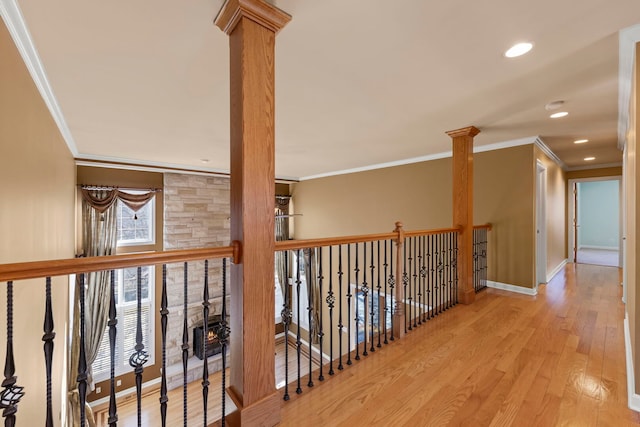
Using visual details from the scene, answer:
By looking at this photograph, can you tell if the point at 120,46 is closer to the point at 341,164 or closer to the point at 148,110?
the point at 148,110

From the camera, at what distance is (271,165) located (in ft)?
5.01

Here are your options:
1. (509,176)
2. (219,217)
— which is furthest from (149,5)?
(219,217)

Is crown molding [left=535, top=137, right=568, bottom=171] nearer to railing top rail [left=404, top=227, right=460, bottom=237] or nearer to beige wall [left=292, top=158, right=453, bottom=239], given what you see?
beige wall [left=292, top=158, right=453, bottom=239]

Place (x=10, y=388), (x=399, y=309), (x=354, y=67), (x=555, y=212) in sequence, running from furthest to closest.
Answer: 1. (x=555, y=212)
2. (x=399, y=309)
3. (x=354, y=67)
4. (x=10, y=388)

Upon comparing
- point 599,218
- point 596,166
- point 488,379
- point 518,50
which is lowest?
point 488,379

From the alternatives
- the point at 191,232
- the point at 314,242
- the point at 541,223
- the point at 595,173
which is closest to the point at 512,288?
the point at 541,223

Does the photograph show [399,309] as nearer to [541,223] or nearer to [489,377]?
[489,377]

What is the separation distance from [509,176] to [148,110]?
4.84 m

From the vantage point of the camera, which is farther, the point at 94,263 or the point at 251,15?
the point at 251,15

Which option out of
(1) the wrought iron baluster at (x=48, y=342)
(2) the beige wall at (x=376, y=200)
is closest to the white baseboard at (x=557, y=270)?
(2) the beige wall at (x=376, y=200)

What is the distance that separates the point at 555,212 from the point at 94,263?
22.8ft

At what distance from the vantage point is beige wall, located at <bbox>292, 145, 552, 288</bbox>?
13.1 feet

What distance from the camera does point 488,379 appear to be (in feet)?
6.40

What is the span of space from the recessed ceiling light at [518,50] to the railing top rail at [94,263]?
2185 mm
